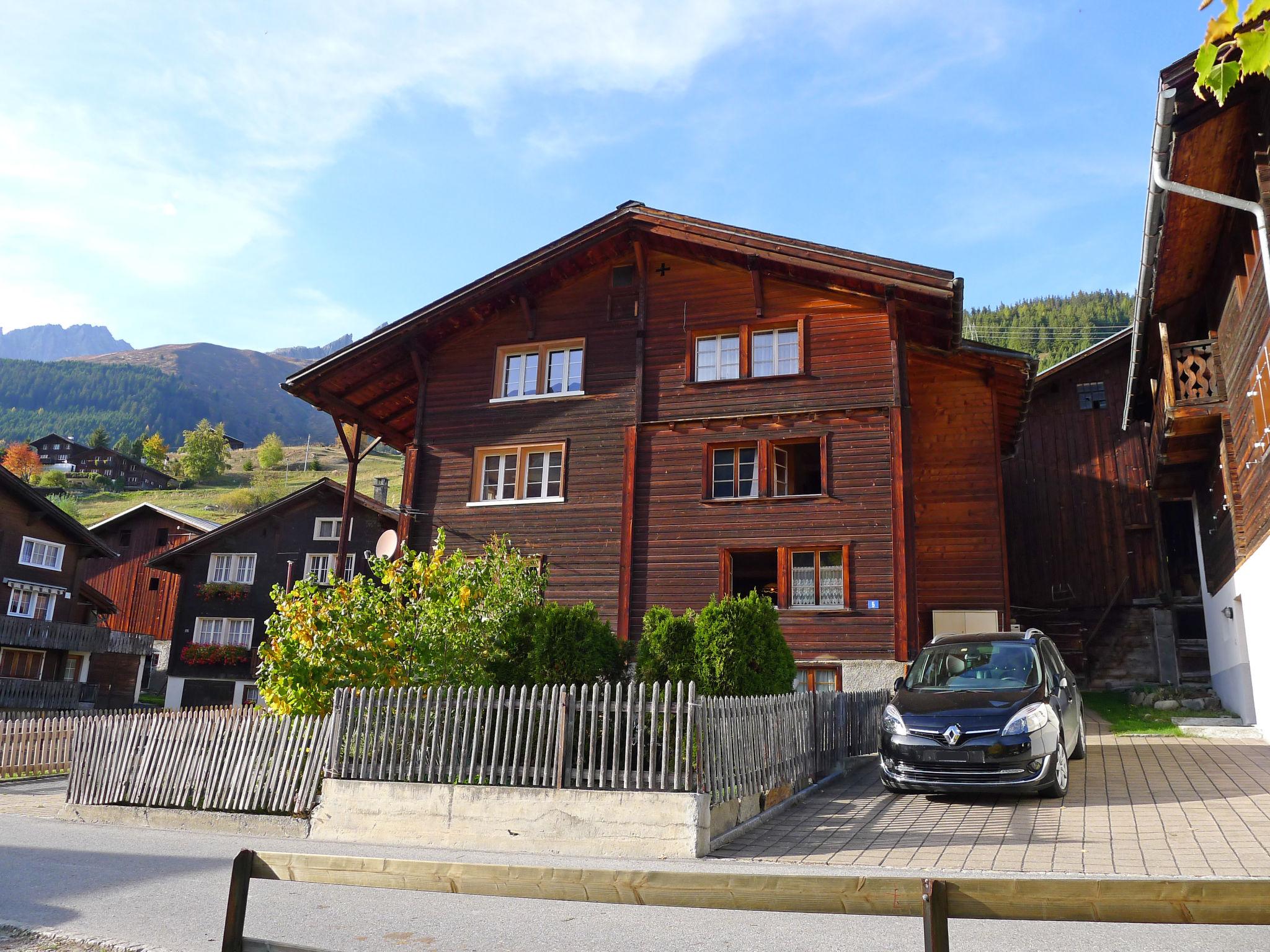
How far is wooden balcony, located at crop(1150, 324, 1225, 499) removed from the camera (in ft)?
59.0

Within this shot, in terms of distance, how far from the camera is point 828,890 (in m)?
3.56

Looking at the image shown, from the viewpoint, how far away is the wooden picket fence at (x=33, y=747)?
20234 millimetres

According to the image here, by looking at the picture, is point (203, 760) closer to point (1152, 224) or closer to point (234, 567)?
point (1152, 224)

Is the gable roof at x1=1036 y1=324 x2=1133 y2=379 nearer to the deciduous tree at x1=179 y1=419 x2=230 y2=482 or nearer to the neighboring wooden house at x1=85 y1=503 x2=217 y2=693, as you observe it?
the neighboring wooden house at x1=85 y1=503 x2=217 y2=693

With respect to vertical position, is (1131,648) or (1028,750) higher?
(1131,648)

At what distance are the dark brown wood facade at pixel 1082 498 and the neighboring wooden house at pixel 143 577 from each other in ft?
138

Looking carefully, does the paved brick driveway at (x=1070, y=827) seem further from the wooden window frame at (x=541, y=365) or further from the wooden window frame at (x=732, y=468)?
the wooden window frame at (x=541, y=365)

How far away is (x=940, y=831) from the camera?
10.1m

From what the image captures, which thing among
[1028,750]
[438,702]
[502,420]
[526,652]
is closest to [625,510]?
[502,420]

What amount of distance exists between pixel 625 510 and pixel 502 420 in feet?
13.8

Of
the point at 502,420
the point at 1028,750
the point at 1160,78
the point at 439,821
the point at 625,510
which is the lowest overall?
the point at 439,821

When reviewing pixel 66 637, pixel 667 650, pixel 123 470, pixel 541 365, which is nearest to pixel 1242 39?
pixel 667 650

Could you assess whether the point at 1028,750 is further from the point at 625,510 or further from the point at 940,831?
the point at 625,510

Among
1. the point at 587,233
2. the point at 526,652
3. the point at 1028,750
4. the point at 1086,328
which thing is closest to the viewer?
the point at 1028,750
